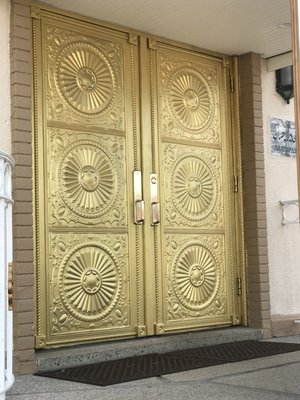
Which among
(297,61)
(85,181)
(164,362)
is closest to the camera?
(297,61)

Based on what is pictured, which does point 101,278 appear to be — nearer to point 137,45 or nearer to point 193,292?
point 193,292

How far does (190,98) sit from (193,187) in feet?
2.78

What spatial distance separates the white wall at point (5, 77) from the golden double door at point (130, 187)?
0.32m

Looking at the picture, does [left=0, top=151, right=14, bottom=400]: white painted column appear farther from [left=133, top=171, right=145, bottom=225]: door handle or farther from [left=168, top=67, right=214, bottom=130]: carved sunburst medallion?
[left=168, top=67, right=214, bottom=130]: carved sunburst medallion

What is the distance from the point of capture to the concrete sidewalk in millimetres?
3816

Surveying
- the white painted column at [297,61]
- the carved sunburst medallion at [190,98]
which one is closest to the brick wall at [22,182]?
the carved sunburst medallion at [190,98]

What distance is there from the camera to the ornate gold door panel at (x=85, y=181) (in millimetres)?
5098

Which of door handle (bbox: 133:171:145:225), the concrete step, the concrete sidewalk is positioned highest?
door handle (bbox: 133:171:145:225)

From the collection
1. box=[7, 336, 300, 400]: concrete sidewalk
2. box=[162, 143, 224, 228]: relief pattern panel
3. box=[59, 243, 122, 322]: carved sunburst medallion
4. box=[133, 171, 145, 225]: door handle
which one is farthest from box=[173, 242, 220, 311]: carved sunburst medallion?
box=[7, 336, 300, 400]: concrete sidewalk

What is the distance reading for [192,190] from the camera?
6.14 m

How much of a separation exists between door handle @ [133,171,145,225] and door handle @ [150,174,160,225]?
123 millimetres

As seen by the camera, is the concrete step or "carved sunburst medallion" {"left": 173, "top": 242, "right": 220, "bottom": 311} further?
"carved sunburst medallion" {"left": 173, "top": 242, "right": 220, "bottom": 311}

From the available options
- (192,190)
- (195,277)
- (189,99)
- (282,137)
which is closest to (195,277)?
(195,277)

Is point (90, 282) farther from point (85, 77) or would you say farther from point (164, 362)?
point (85, 77)
